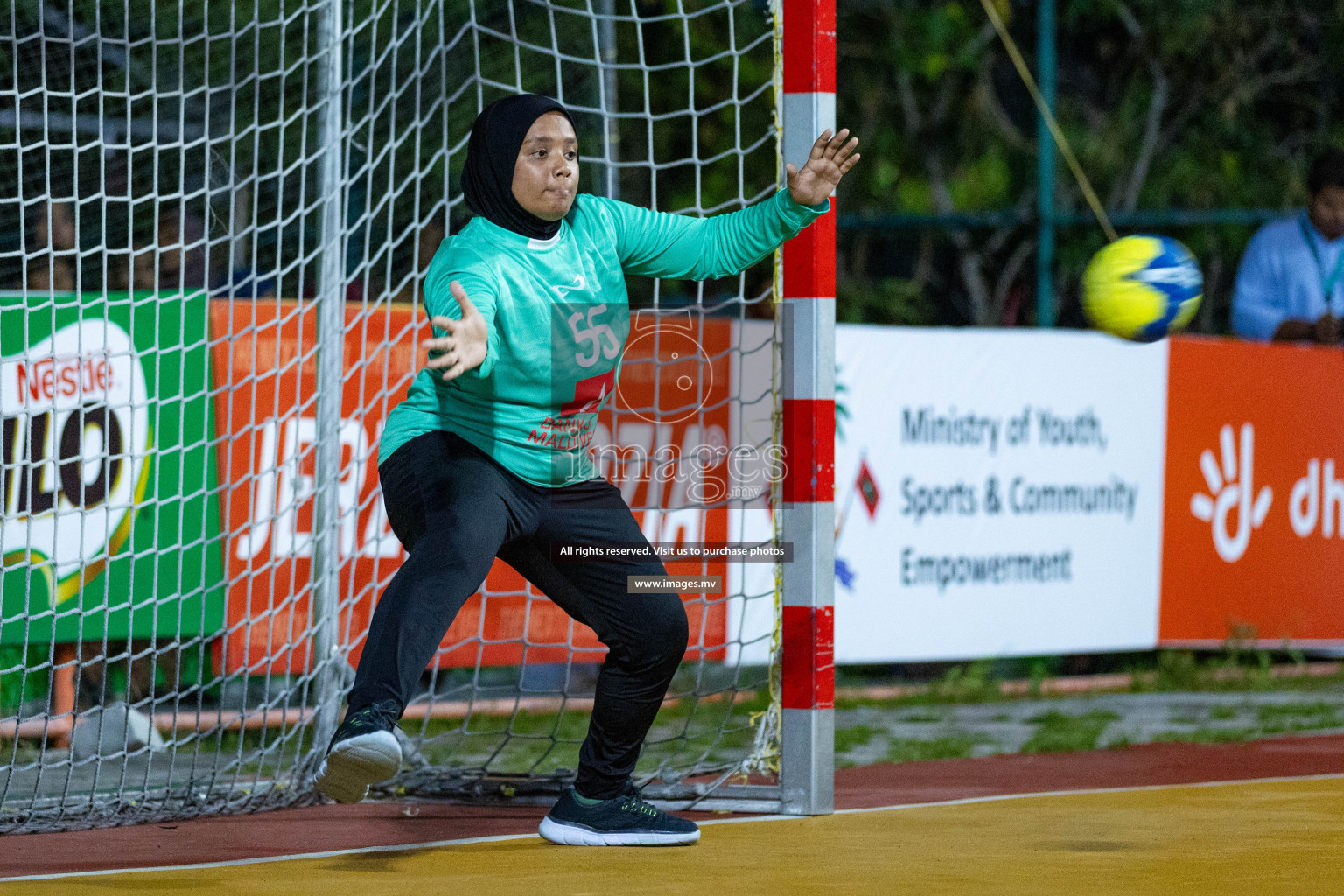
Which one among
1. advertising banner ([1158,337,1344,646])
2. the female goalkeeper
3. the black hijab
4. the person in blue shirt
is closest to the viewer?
the female goalkeeper

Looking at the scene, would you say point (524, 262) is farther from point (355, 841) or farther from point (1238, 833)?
point (1238, 833)

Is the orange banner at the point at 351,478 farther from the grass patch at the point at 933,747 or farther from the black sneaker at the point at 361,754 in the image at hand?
the black sneaker at the point at 361,754

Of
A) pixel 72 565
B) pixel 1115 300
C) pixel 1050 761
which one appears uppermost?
pixel 1115 300

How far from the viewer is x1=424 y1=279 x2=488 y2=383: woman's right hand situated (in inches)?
169

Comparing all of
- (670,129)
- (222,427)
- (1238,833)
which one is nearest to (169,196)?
(222,427)

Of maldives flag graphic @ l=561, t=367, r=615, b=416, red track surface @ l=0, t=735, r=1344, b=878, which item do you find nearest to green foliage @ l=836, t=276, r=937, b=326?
red track surface @ l=0, t=735, r=1344, b=878

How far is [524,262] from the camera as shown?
16.2 ft

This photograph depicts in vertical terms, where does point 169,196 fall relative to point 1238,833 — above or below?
above

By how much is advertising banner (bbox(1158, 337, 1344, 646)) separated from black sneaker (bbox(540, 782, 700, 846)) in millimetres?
5351

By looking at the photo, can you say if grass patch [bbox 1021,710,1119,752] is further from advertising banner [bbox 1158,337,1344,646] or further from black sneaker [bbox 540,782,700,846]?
black sneaker [bbox 540,782,700,846]

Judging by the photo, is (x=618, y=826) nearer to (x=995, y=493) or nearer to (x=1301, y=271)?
(x=995, y=493)

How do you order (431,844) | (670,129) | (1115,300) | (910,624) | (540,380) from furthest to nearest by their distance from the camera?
(670,129) → (910,624) → (1115,300) → (431,844) → (540,380)

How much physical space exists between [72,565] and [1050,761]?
365 cm

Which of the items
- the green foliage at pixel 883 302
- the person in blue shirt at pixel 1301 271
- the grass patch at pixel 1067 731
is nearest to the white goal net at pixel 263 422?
the grass patch at pixel 1067 731
